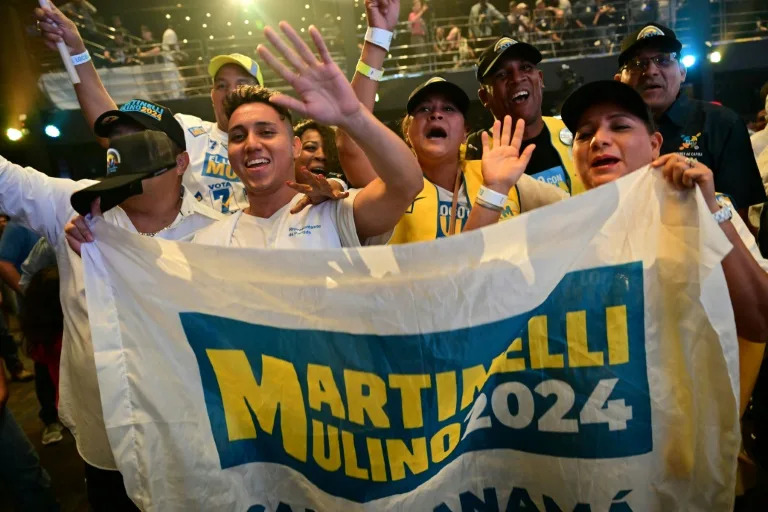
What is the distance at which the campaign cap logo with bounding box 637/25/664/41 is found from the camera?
256 centimetres

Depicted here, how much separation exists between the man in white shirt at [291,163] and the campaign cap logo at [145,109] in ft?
0.90

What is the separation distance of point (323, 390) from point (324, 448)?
164 millimetres

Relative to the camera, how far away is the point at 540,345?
1.43 meters

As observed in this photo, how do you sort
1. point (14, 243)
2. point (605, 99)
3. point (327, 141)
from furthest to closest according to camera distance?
point (14, 243)
point (327, 141)
point (605, 99)

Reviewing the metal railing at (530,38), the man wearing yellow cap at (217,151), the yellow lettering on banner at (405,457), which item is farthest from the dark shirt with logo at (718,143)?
the metal railing at (530,38)

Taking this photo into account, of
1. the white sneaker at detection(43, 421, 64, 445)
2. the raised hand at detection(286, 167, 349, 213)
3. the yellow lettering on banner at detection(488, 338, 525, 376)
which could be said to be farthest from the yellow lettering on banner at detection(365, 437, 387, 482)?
the white sneaker at detection(43, 421, 64, 445)

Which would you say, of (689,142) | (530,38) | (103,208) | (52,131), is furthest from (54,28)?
(52,131)

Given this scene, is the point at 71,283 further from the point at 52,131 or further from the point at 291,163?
the point at 52,131

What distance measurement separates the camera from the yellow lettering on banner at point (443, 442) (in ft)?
4.63

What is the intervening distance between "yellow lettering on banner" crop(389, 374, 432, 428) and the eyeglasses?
2109 millimetres

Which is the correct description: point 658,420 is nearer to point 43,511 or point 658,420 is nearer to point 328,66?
point 328,66

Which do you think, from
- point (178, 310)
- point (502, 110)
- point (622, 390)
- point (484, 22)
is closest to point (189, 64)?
point (484, 22)

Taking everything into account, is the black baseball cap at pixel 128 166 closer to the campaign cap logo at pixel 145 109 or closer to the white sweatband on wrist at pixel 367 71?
the campaign cap logo at pixel 145 109

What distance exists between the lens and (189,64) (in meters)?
11.0
